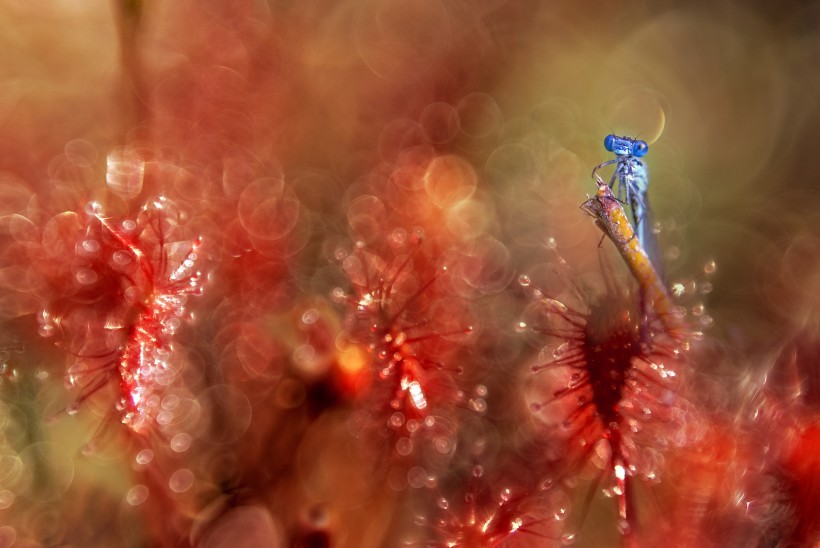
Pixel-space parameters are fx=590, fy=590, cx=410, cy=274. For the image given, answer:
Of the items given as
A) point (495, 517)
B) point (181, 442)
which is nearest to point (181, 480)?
point (181, 442)

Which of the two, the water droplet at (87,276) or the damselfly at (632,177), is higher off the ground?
the damselfly at (632,177)

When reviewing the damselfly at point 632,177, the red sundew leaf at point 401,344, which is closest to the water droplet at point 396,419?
the red sundew leaf at point 401,344

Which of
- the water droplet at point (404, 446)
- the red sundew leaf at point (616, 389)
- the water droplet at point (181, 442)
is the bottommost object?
the water droplet at point (181, 442)

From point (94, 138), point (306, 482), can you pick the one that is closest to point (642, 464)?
point (306, 482)

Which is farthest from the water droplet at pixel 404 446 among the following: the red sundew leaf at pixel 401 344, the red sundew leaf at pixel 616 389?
the red sundew leaf at pixel 616 389

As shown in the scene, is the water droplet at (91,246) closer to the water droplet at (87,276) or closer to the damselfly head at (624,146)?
the water droplet at (87,276)

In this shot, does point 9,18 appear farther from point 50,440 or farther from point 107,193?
point 50,440
